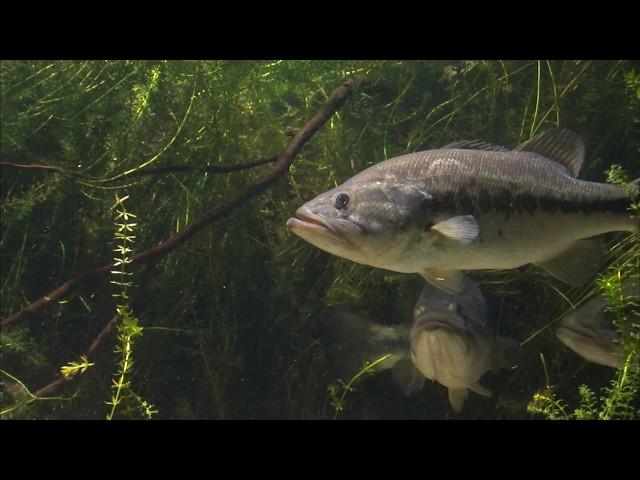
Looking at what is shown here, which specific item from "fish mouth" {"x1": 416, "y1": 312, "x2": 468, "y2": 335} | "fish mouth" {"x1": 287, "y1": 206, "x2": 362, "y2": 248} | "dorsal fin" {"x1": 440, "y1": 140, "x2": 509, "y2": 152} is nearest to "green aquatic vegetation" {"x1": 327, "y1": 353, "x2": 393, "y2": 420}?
"fish mouth" {"x1": 416, "y1": 312, "x2": 468, "y2": 335}

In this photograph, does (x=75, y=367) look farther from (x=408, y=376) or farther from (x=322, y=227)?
(x=408, y=376)

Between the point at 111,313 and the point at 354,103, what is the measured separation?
12.5ft

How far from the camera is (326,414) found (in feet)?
18.1

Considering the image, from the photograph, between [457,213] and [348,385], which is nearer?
[457,213]

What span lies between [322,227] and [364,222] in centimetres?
29

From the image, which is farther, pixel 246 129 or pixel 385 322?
pixel 246 129

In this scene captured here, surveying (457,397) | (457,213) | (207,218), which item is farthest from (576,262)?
(207,218)

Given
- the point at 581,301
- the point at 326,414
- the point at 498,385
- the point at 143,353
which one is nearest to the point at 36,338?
the point at 143,353

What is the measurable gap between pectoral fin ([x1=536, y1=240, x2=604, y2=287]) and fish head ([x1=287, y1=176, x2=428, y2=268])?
1163mm

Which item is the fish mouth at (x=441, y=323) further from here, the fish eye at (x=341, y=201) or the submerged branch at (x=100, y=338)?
the submerged branch at (x=100, y=338)

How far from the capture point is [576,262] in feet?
13.0

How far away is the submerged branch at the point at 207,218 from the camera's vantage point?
5148 millimetres
